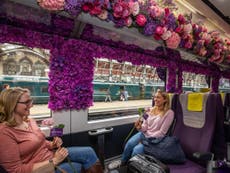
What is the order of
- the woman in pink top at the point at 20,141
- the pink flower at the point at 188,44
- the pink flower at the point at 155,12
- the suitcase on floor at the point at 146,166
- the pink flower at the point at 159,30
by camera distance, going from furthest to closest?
the pink flower at the point at 188,44 → the pink flower at the point at 159,30 → the pink flower at the point at 155,12 → the suitcase on floor at the point at 146,166 → the woman in pink top at the point at 20,141

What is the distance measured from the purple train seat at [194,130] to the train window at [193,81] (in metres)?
2.39

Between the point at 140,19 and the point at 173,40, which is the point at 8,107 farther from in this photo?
the point at 173,40

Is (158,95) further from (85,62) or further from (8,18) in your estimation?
(8,18)

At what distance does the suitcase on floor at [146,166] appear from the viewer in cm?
151

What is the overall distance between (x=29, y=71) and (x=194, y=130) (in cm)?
221

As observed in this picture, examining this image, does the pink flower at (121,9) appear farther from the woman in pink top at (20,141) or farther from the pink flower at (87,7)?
the woman in pink top at (20,141)

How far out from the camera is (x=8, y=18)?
1.74 m

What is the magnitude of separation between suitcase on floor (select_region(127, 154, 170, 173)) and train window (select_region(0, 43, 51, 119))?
4.10 ft

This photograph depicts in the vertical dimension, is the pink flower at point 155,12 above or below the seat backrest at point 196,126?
above

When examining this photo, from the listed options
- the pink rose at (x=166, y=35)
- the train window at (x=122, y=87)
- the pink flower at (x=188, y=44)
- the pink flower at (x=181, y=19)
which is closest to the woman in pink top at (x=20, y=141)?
the train window at (x=122, y=87)

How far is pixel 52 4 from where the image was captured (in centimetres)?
142

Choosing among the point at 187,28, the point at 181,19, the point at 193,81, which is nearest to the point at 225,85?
the point at 193,81

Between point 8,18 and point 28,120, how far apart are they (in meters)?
1.07

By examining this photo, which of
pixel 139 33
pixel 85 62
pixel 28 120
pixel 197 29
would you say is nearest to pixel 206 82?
pixel 197 29
